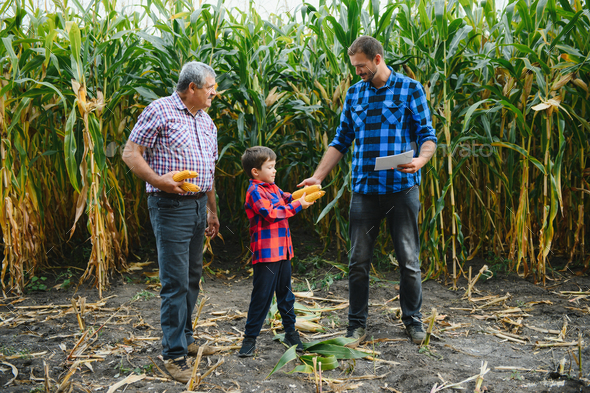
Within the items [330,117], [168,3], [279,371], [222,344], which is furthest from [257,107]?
[279,371]

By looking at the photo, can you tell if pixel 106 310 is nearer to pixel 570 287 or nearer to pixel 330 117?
pixel 330 117

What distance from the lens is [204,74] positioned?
2.23 meters

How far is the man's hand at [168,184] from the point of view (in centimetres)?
213

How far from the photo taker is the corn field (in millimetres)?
3248

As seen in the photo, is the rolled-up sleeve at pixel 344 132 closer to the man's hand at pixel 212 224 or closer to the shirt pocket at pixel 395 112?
the shirt pocket at pixel 395 112

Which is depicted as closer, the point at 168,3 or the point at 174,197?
the point at 174,197

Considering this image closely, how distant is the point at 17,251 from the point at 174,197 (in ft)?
6.60

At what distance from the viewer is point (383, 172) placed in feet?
8.43

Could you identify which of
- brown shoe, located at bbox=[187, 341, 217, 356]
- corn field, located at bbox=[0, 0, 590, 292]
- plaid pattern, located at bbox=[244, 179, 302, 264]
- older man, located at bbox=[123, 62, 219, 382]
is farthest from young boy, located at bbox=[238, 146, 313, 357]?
corn field, located at bbox=[0, 0, 590, 292]

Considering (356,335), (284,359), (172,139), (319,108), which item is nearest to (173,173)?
(172,139)

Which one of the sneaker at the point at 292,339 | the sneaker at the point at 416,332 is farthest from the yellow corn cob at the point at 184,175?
the sneaker at the point at 416,332

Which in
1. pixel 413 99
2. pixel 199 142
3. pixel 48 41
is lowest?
pixel 199 142

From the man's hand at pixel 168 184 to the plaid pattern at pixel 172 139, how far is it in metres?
0.10

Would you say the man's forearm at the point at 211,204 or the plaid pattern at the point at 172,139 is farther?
the man's forearm at the point at 211,204
